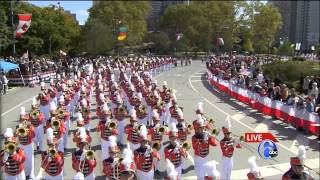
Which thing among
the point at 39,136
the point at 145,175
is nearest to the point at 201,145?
the point at 145,175

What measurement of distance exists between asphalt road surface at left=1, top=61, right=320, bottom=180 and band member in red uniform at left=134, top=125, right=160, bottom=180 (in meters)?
2.72

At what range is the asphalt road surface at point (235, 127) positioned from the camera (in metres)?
15.2

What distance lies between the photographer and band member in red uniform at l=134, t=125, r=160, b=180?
1147 centimetres

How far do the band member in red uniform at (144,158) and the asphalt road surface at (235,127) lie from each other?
272 centimetres

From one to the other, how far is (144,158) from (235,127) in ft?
36.5

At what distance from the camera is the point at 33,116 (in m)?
16.9

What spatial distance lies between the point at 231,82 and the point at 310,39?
11490 cm

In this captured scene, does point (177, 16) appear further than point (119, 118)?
Yes

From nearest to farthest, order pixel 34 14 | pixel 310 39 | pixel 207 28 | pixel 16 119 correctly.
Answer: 1. pixel 16 119
2. pixel 34 14
3. pixel 207 28
4. pixel 310 39

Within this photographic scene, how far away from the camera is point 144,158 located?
11445mm

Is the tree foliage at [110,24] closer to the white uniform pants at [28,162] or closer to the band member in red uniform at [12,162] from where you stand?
the white uniform pants at [28,162]

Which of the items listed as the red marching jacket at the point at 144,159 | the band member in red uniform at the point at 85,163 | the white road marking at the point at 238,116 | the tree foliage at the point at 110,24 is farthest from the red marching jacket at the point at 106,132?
the tree foliage at the point at 110,24

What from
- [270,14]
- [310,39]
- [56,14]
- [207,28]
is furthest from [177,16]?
[310,39]

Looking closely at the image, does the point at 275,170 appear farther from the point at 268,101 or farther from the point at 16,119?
the point at 16,119
